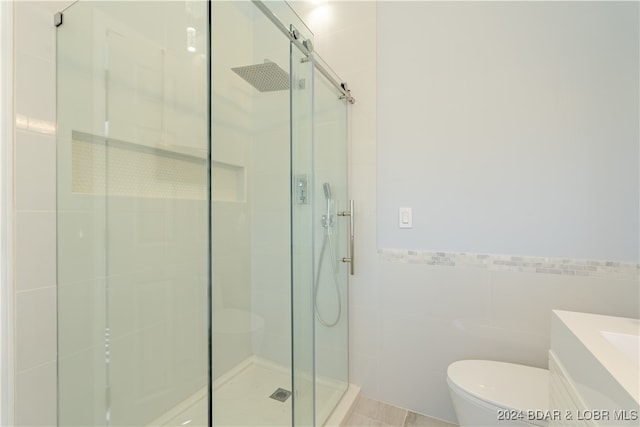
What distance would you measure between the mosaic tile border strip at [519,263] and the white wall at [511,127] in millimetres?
34

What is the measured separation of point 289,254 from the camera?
1.36 m

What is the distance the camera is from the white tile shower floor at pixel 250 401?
1.36 m

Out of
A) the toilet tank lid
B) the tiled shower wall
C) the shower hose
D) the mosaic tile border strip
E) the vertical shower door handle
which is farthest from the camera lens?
the vertical shower door handle

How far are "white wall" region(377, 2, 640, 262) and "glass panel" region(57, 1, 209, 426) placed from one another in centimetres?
109

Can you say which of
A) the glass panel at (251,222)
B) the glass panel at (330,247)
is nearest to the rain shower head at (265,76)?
the glass panel at (251,222)

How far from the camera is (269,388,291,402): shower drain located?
138 cm

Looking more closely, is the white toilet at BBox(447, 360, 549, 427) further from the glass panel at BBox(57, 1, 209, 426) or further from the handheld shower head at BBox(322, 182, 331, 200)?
the glass panel at BBox(57, 1, 209, 426)

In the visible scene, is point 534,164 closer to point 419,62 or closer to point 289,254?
point 419,62

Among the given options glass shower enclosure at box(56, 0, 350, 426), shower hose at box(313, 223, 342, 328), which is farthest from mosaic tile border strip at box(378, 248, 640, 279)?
glass shower enclosure at box(56, 0, 350, 426)

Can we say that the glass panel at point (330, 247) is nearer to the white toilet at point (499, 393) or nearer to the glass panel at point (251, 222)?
the glass panel at point (251, 222)

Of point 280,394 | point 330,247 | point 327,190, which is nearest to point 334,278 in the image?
point 330,247

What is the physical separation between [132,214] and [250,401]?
3.52 feet

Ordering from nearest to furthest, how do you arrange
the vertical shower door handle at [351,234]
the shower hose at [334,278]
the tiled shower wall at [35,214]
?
the tiled shower wall at [35,214], the shower hose at [334,278], the vertical shower door handle at [351,234]

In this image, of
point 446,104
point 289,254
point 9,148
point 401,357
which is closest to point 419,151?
point 446,104
